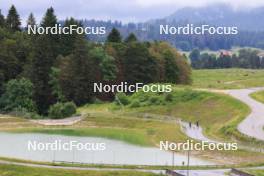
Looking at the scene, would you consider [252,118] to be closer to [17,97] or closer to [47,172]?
[47,172]

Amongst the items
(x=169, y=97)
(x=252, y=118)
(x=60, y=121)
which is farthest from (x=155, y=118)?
(x=252, y=118)

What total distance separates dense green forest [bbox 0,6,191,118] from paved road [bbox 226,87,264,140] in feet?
69.1

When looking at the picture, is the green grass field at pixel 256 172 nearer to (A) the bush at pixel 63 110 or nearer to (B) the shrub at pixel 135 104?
(A) the bush at pixel 63 110

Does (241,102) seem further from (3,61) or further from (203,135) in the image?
(3,61)

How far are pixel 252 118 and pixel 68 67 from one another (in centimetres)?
4302

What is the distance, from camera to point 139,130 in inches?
3770

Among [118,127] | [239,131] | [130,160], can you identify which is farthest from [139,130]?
[130,160]

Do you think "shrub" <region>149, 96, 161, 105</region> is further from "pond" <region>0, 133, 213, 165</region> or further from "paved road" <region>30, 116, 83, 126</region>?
"pond" <region>0, 133, 213, 165</region>

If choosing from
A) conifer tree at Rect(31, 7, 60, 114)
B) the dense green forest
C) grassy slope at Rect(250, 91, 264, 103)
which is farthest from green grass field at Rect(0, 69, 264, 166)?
conifer tree at Rect(31, 7, 60, 114)

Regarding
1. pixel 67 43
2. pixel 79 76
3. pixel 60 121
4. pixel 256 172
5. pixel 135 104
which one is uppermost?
pixel 67 43

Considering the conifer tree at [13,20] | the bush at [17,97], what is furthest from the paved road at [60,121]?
the conifer tree at [13,20]

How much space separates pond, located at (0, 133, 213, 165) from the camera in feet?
227

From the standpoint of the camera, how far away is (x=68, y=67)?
120250 mm

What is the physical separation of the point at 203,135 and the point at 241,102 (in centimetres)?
1682
